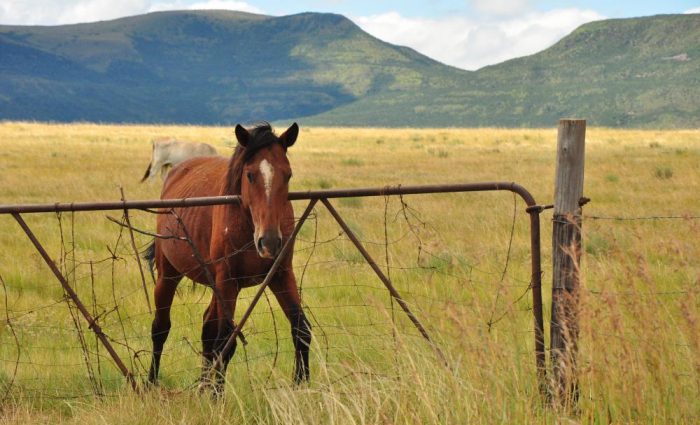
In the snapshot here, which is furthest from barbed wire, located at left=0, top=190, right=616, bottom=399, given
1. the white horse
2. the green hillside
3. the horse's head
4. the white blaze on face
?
the green hillside

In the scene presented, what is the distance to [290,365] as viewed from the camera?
6305 millimetres

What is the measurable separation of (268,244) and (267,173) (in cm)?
48

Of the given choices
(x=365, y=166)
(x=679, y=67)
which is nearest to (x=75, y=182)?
(x=365, y=166)

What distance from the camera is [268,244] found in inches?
196

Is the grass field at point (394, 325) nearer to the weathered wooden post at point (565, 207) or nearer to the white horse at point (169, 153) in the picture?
the weathered wooden post at point (565, 207)

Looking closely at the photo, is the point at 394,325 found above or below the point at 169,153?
below

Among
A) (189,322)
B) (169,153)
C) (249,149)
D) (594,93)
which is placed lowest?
(189,322)

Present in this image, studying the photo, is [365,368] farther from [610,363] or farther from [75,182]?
[75,182]

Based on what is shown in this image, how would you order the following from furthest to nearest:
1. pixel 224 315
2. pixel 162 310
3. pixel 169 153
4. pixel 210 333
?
pixel 169 153
pixel 162 310
pixel 210 333
pixel 224 315

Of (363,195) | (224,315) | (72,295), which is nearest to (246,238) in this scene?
(224,315)

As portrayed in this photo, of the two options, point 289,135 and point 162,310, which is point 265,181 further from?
point 162,310

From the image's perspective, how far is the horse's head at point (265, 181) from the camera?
503 cm

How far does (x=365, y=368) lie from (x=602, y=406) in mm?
1325

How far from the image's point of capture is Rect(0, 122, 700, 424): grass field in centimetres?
421
